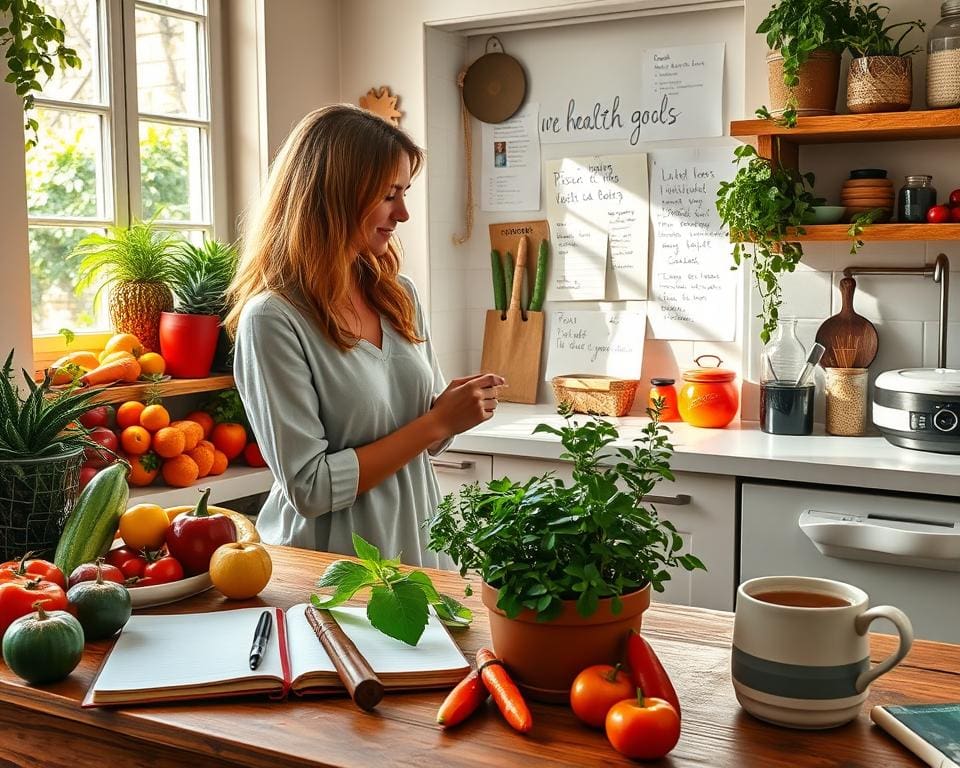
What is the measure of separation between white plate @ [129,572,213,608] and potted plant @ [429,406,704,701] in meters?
0.54

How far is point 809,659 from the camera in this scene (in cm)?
118

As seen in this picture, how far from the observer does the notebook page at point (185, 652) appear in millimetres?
1326

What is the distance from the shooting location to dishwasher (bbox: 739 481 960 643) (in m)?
2.56

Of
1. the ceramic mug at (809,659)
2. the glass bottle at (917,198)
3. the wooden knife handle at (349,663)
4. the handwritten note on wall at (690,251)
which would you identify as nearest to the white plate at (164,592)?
the wooden knife handle at (349,663)

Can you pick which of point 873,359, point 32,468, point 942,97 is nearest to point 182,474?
point 32,468

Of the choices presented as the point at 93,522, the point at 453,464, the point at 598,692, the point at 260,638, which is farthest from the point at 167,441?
the point at 598,692

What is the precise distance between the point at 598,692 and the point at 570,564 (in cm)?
15

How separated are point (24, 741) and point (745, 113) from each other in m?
2.59

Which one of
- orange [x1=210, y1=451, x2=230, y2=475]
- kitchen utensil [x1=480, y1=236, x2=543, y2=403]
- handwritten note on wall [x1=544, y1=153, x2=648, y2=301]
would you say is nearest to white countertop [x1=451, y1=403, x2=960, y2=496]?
kitchen utensil [x1=480, y1=236, x2=543, y2=403]

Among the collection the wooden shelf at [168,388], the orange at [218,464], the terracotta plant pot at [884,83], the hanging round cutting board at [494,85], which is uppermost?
the hanging round cutting board at [494,85]

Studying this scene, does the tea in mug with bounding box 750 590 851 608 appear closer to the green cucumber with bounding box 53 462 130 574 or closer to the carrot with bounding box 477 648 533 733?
the carrot with bounding box 477 648 533 733

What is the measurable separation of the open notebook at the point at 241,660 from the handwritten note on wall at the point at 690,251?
88.7 inches

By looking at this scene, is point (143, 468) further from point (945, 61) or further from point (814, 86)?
point (945, 61)

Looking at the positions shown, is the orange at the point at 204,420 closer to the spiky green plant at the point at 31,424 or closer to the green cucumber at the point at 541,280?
the green cucumber at the point at 541,280
